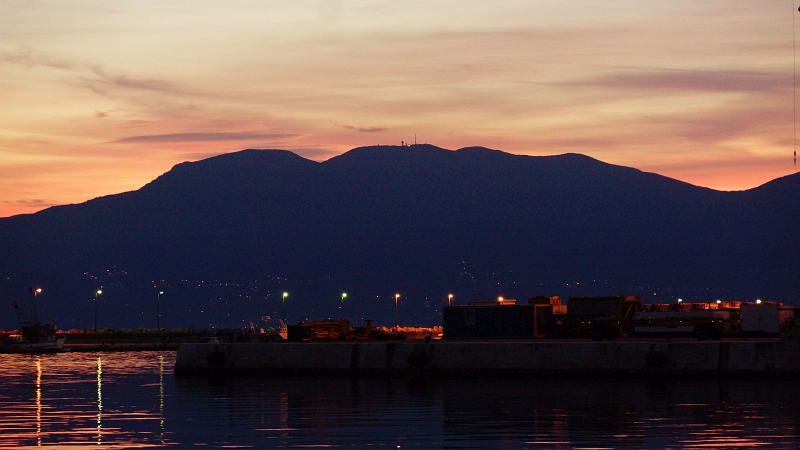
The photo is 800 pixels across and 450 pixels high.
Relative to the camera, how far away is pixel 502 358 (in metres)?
71.6

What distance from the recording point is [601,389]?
63500mm

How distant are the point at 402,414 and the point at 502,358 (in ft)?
68.6

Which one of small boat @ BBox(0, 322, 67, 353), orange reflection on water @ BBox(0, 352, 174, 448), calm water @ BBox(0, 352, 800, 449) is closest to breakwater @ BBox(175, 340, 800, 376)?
calm water @ BBox(0, 352, 800, 449)

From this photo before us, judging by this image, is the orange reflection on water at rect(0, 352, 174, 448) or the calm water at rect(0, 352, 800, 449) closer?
the calm water at rect(0, 352, 800, 449)

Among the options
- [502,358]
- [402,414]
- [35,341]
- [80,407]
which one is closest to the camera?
[402,414]

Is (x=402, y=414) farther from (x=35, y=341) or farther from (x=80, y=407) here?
(x=35, y=341)

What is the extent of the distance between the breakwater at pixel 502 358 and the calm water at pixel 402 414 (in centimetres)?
151

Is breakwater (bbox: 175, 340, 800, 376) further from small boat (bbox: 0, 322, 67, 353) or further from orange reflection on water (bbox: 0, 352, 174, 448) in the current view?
small boat (bbox: 0, 322, 67, 353)

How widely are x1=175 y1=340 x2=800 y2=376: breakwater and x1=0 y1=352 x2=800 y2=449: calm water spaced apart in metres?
1.51

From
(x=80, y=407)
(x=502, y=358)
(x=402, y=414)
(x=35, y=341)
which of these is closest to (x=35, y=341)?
(x=35, y=341)

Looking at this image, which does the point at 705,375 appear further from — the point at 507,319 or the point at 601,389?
the point at 507,319

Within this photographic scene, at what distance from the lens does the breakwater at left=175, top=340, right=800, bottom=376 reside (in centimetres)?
6744

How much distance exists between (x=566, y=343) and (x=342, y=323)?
89.0 ft

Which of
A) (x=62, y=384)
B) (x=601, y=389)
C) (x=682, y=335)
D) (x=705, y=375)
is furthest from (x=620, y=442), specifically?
(x=62, y=384)
